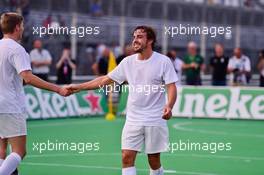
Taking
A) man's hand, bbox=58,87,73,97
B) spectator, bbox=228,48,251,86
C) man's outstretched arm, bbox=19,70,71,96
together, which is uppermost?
man's outstretched arm, bbox=19,70,71,96

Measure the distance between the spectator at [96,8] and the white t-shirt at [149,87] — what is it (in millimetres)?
19484

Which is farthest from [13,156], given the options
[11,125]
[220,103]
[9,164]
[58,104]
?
[220,103]

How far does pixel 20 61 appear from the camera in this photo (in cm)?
952

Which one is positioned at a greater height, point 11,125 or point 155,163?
point 11,125

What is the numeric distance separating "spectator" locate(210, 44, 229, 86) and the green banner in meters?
1.90

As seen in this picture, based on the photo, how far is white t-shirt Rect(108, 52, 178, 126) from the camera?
33.1 feet

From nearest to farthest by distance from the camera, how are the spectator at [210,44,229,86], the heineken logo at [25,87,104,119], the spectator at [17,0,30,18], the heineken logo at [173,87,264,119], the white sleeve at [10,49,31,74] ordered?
the white sleeve at [10,49,31,74] → the heineken logo at [25,87,104,119] → the heineken logo at [173,87,264,119] → the spectator at [17,0,30,18] → the spectator at [210,44,229,86]

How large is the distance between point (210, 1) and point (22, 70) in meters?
25.3

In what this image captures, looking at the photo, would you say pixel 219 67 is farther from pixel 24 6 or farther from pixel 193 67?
pixel 24 6

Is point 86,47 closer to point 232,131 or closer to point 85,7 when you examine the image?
point 85,7

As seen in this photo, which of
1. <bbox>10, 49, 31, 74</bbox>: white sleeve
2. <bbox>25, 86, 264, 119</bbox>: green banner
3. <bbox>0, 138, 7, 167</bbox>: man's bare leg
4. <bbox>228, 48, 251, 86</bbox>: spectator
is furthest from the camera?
<bbox>228, 48, 251, 86</bbox>: spectator

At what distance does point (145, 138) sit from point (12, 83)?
1.75m

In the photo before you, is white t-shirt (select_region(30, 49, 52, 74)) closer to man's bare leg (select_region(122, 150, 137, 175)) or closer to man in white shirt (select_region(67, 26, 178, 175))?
man in white shirt (select_region(67, 26, 178, 175))

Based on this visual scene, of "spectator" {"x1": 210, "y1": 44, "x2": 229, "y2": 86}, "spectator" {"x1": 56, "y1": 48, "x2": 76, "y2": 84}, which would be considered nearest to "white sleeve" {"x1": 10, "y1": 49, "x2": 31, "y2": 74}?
"spectator" {"x1": 56, "y1": 48, "x2": 76, "y2": 84}
